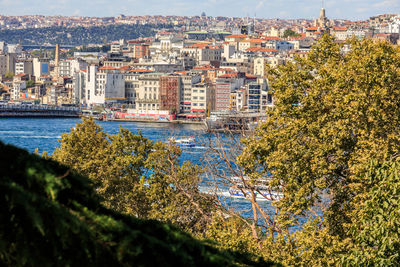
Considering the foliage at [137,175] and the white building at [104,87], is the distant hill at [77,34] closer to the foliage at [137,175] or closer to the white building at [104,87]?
the white building at [104,87]

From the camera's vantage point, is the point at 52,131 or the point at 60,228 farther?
the point at 52,131

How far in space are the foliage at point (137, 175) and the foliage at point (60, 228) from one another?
198 inches

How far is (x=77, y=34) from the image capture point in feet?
494

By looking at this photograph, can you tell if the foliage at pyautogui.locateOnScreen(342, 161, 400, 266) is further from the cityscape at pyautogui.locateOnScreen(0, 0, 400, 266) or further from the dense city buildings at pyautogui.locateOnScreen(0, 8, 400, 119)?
the dense city buildings at pyautogui.locateOnScreen(0, 8, 400, 119)

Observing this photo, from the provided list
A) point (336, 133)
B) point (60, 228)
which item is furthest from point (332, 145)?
point (60, 228)

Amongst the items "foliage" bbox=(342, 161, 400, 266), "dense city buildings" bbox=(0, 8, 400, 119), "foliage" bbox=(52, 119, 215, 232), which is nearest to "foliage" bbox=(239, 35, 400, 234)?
"foliage" bbox=(342, 161, 400, 266)

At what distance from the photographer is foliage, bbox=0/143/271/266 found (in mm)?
2369

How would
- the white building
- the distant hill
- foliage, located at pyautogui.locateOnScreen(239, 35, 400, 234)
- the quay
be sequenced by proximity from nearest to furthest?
foliage, located at pyautogui.locateOnScreen(239, 35, 400, 234) → the quay → the white building → the distant hill

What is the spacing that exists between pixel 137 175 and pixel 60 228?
24.4 ft

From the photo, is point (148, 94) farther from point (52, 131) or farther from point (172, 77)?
point (52, 131)

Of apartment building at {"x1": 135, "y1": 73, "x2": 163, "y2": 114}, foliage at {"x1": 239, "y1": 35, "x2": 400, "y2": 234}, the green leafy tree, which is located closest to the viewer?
the green leafy tree

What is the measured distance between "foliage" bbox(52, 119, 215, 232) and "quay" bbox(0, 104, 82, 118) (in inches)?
1589

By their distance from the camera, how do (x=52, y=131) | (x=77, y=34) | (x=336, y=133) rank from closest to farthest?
1. (x=336, y=133)
2. (x=52, y=131)
3. (x=77, y=34)

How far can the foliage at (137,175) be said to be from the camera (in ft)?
27.8
